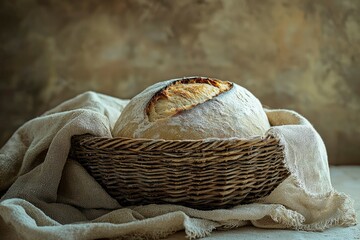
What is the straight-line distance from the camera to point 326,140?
256cm

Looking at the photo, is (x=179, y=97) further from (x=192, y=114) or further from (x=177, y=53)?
(x=177, y=53)

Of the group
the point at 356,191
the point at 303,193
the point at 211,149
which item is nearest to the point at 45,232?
the point at 211,149

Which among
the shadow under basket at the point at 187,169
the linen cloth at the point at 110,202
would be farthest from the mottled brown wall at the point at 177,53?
the shadow under basket at the point at 187,169

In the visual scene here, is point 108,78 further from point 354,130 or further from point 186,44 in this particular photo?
point 354,130

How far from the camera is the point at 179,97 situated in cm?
166

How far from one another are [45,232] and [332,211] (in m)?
0.72

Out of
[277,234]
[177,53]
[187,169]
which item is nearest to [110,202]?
[187,169]

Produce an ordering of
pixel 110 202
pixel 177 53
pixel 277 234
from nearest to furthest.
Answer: pixel 277 234, pixel 110 202, pixel 177 53

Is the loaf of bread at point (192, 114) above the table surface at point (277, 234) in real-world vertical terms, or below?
above

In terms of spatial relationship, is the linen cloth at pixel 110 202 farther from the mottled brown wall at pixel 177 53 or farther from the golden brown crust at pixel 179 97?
the mottled brown wall at pixel 177 53

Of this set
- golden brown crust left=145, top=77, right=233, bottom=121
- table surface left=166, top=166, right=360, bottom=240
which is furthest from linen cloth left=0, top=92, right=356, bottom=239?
golden brown crust left=145, top=77, right=233, bottom=121

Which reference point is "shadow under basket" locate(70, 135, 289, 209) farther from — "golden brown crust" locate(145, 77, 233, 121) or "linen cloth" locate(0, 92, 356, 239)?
"golden brown crust" locate(145, 77, 233, 121)

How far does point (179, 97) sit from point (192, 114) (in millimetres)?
108

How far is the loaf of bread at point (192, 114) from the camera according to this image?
1.54 metres
